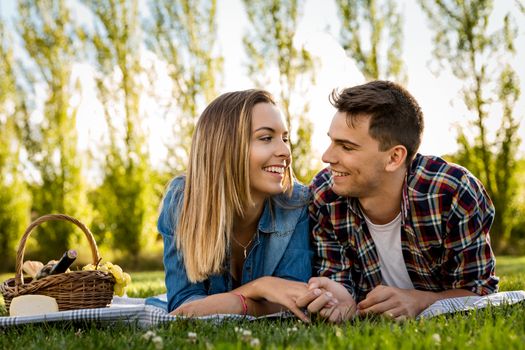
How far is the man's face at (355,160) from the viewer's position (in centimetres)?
384

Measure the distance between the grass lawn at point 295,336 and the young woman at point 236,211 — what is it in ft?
2.02

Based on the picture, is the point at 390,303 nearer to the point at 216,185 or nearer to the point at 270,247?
the point at 270,247

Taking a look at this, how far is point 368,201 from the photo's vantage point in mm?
3947

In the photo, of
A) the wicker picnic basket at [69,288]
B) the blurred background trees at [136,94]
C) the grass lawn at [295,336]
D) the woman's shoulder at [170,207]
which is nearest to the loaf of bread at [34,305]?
the wicker picnic basket at [69,288]

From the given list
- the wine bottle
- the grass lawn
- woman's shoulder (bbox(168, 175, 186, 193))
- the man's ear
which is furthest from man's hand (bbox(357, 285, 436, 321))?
the wine bottle

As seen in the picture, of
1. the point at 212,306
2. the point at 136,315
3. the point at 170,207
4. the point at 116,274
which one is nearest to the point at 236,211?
the point at 170,207

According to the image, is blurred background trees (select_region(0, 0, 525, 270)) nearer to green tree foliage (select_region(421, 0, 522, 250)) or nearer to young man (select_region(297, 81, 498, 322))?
green tree foliage (select_region(421, 0, 522, 250))

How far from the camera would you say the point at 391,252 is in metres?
4.03

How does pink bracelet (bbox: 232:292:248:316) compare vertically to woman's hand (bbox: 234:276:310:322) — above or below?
below

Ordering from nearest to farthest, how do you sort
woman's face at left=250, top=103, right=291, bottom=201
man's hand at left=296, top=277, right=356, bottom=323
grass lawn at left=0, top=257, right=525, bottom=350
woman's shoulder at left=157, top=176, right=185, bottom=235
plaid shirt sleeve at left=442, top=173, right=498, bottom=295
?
grass lawn at left=0, top=257, right=525, bottom=350, man's hand at left=296, top=277, right=356, bottom=323, plaid shirt sleeve at left=442, top=173, right=498, bottom=295, woman's face at left=250, top=103, right=291, bottom=201, woman's shoulder at left=157, top=176, right=185, bottom=235

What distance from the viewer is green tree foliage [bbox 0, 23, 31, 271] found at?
1506 cm

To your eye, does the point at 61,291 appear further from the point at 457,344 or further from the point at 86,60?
the point at 86,60

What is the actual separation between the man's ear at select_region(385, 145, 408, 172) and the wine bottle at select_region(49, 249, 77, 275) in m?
1.91

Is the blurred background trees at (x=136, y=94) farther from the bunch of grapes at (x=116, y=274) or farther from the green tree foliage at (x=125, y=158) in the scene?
the bunch of grapes at (x=116, y=274)
